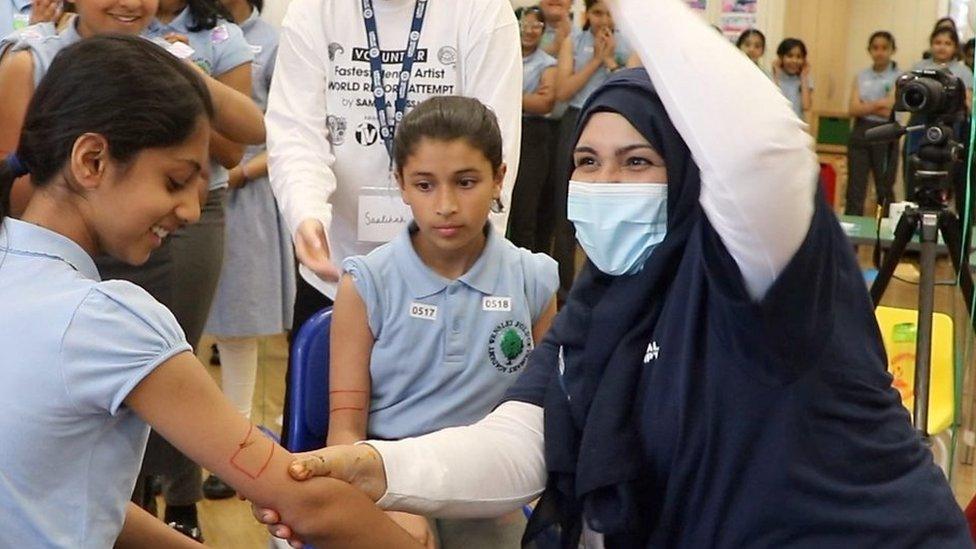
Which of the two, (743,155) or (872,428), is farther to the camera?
(872,428)

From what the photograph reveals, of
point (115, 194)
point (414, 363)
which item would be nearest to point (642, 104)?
point (115, 194)

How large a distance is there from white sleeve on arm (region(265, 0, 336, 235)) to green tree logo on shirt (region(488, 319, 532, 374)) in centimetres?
44

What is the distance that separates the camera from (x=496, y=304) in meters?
1.96

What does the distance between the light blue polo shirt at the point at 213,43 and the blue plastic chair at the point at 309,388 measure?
55cm

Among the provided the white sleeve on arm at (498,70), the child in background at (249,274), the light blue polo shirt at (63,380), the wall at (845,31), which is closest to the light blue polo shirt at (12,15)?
the child in background at (249,274)

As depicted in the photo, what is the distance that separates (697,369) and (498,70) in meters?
1.09

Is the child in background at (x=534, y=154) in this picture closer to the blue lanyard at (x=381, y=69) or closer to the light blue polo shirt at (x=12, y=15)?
the light blue polo shirt at (x=12, y=15)

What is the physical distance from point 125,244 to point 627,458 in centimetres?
56

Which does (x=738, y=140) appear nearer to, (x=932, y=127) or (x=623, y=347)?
(x=623, y=347)

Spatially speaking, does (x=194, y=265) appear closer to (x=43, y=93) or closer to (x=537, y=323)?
(x=537, y=323)

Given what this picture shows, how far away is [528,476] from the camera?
1.46m

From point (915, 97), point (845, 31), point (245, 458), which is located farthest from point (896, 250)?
point (845, 31)

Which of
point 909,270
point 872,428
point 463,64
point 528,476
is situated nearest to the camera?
point 872,428

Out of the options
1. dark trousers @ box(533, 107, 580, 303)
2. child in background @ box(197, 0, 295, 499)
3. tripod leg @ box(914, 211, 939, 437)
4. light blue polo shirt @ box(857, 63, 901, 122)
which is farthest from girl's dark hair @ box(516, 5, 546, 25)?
tripod leg @ box(914, 211, 939, 437)
